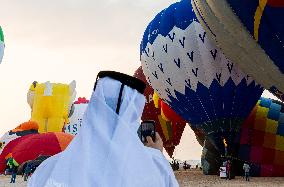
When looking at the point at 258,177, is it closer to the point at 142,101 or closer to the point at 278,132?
the point at 278,132

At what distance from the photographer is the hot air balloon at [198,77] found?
50.9ft

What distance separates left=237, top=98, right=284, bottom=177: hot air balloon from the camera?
1698 centimetres

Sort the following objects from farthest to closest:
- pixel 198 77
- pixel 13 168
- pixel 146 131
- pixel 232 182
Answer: pixel 198 77, pixel 13 168, pixel 232 182, pixel 146 131

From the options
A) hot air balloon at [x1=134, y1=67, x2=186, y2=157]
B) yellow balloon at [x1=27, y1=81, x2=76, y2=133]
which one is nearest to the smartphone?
yellow balloon at [x1=27, y1=81, x2=76, y2=133]

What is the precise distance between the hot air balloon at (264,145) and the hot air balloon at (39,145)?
6549mm

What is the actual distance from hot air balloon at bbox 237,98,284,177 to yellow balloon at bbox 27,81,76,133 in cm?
921

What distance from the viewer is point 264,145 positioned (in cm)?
1705

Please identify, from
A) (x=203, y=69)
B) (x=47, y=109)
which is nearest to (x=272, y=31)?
(x=203, y=69)

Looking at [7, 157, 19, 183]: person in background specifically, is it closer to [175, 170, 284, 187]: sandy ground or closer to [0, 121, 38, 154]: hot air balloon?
[0, 121, 38, 154]: hot air balloon

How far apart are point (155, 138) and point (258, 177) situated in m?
15.5

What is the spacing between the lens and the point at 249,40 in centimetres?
1212

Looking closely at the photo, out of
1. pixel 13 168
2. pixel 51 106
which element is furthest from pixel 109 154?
pixel 51 106

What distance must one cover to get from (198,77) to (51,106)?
905 cm

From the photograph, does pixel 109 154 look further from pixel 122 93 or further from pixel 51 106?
pixel 51 106
